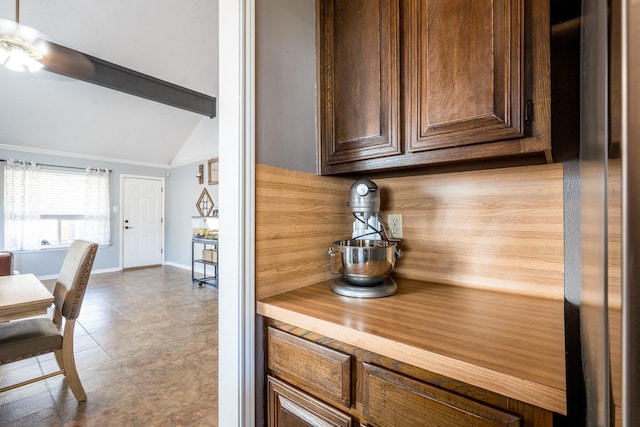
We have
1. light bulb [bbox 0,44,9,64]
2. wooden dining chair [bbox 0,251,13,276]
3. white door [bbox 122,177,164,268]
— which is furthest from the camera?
white door [bbox 122,177,164,268]

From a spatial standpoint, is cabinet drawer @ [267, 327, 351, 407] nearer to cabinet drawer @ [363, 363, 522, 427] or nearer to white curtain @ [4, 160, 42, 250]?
cabinet drawer @ [363, 363, 522, 427]

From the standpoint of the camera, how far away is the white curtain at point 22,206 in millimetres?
4594

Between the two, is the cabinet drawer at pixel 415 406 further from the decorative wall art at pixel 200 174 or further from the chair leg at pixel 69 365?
the decorative wall art at pixel 200 174

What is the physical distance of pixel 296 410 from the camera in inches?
34.4

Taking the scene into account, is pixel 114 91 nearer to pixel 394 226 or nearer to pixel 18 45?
pixel 18 45

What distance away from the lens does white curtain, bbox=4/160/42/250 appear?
4.59m

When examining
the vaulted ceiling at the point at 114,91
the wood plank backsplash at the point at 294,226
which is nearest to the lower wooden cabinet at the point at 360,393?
the wood plank backsplash at the point at 294,226

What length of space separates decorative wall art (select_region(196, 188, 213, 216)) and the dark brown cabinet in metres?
4.74

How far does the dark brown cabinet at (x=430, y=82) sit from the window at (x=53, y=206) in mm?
6086

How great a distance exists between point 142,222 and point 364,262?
6628 mm

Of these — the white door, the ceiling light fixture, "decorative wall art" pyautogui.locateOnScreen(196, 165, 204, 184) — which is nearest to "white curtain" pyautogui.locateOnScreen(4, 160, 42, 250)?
the white door

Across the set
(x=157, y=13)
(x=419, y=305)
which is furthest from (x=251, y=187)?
(x=157, y=13)

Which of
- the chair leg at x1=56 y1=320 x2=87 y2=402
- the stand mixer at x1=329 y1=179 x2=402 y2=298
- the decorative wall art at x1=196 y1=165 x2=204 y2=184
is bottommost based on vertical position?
the chair leg at x1=56 y1=320 x2=87 y2=402

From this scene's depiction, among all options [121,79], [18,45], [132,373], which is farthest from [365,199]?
[121,79]
